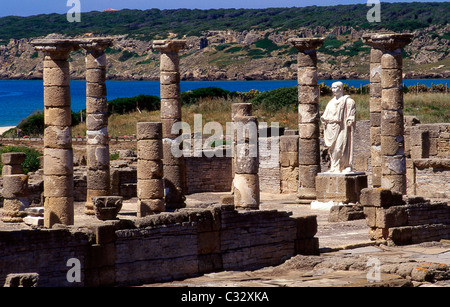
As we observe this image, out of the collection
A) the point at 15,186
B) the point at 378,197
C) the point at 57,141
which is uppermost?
the point at 57,141

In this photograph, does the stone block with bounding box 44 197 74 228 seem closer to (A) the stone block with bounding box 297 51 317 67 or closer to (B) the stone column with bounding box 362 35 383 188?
(A) the stone block with bounding box 297 51 317 67

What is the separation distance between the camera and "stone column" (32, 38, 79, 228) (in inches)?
715

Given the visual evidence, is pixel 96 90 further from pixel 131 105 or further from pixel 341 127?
pixel 131 105

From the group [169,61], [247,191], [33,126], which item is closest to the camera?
[247,191]

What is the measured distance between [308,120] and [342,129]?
2.08m

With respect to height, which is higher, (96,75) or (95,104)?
(96,75)

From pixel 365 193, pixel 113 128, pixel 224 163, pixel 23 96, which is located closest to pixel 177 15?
pixel 23 96

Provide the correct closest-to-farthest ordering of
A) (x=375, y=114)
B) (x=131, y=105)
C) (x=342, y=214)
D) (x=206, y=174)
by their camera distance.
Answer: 1. (x=342, y=214)
2. (x=375, y=114)
3. (x=206, y=174)
4. (x=131, y=105)

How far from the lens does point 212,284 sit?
1382cm

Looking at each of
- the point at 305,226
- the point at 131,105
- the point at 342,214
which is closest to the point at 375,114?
the point at 342,214

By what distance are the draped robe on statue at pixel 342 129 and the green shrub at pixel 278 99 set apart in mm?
18222

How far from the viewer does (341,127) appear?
71.3 feet

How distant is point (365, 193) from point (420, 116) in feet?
58.3
